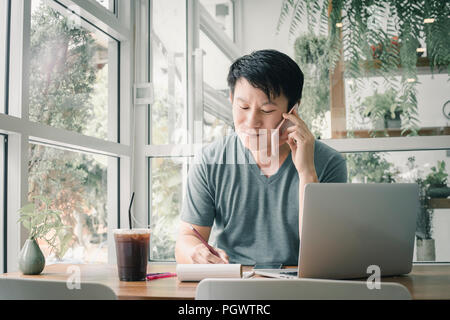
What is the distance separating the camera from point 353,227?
1076 mm

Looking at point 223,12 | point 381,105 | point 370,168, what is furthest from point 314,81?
point 223,12

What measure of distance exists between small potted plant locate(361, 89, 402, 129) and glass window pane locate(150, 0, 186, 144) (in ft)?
3.35

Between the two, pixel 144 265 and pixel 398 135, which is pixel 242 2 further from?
pixel 144 265

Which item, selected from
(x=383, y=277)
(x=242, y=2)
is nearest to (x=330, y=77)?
(x=242, y=2)

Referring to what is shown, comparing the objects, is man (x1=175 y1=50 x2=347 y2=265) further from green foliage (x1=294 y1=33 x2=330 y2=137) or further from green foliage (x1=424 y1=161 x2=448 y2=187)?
green foliage (x1=424 y1=161 x2=448 y2=187)

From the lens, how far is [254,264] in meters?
1.52

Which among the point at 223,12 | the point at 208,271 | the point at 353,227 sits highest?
the point at 223,12

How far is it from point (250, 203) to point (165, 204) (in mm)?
1008

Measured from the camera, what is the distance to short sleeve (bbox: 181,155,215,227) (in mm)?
1686

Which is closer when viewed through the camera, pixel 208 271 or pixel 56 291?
pixel 56 291

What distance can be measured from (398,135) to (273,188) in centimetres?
93

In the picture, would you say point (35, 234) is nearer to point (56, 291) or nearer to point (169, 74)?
point (56, 291)

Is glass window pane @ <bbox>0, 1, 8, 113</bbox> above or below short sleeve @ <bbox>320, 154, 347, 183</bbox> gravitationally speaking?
above

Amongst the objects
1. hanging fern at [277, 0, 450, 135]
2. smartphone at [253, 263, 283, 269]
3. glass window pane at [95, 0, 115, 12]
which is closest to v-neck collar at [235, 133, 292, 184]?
smartphone at [253, 263, 283, 269]
